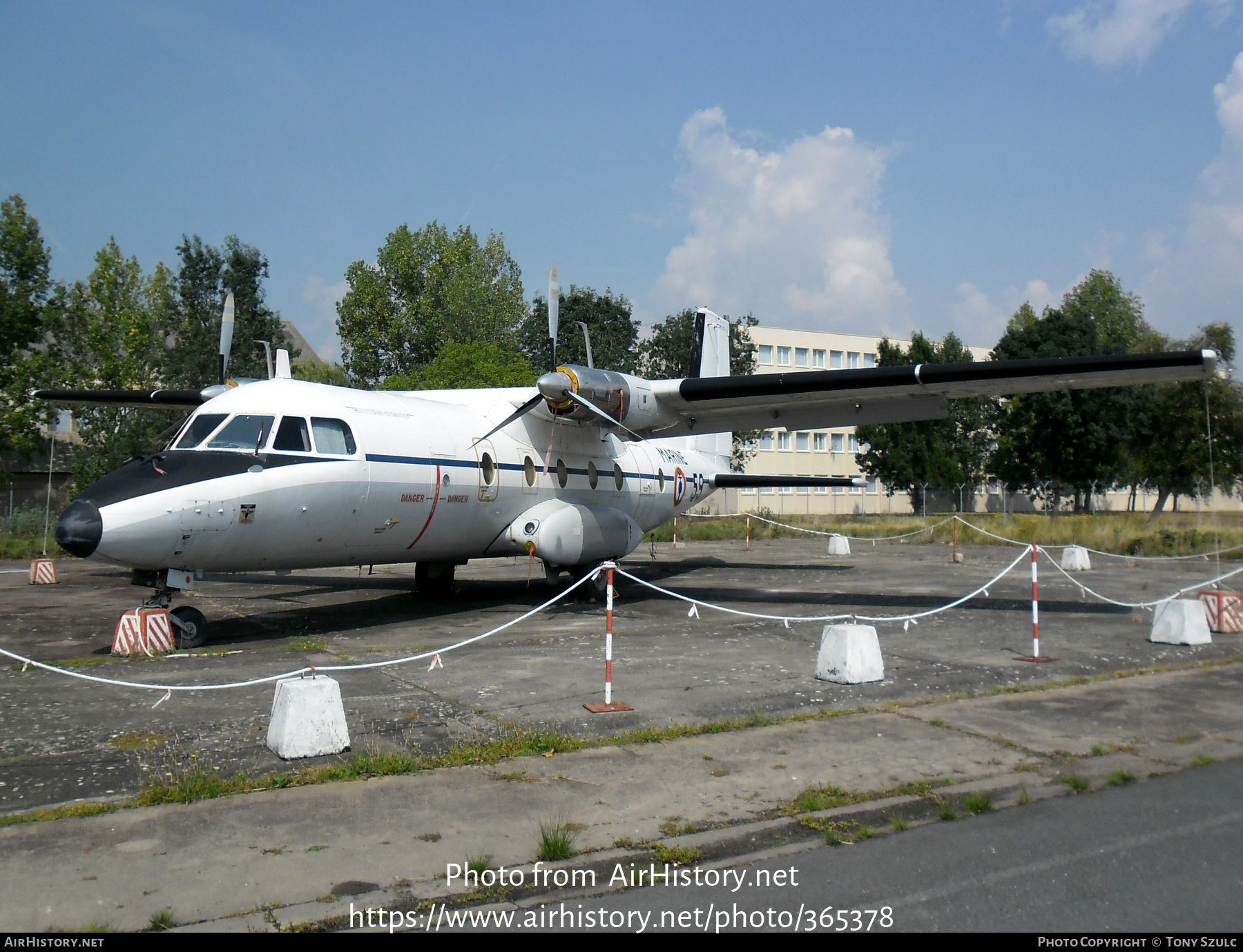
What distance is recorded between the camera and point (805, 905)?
3.76 metres

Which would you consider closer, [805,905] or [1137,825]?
[805,905]

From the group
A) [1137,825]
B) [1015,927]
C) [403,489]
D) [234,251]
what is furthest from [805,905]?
[234,251]

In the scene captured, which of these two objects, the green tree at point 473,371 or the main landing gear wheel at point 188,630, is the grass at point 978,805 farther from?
the green tree at point 473,371

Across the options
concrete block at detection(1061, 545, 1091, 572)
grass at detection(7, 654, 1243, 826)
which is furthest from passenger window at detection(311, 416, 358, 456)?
concrete block at detection(1061, 545, 1091, 572)

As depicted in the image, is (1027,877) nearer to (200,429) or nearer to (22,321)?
(200,429)

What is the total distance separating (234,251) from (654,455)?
33997 mm

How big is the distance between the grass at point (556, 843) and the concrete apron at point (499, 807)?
0.21 ft

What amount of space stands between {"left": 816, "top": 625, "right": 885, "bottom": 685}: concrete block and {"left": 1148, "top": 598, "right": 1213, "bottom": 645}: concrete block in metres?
4.59

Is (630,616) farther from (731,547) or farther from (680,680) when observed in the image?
(731,547)

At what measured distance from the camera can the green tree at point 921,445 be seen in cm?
5166

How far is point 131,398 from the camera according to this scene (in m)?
16.5

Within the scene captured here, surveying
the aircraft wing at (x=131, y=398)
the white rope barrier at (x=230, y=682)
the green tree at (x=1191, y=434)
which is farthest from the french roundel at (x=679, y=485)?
the green tree at (x=1191, y=434)

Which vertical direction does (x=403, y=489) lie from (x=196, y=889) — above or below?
above

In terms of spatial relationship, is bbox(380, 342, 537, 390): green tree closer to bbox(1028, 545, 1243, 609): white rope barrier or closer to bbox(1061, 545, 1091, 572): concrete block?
bbox(1061, 545, 1091, 572): concrete block
